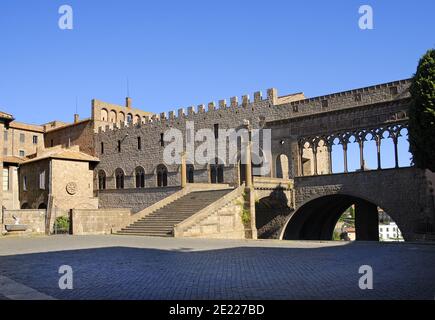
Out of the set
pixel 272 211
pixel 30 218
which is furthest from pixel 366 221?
pixel 30 218

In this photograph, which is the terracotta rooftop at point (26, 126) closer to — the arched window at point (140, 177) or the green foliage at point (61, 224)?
the arched window at point (140, 177)

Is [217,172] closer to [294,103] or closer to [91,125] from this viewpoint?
[294,103]

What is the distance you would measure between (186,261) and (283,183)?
Result: 22.4m

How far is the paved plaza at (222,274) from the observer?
816 centimetres

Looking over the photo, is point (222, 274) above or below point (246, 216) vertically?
below

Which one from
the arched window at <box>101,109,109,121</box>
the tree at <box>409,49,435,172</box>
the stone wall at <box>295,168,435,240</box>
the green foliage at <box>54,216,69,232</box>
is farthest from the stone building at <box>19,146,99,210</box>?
the tree at <box>409,49,435,172</box>

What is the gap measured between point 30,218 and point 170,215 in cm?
1119

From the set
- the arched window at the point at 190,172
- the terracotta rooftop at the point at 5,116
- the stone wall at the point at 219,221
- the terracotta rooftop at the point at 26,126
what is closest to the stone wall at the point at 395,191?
the stone wall at the point at 219,221

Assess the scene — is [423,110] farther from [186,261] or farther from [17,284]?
[17,284]

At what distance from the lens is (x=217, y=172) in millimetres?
41438

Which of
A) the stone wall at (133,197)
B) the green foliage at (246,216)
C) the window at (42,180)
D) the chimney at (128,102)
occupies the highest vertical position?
the chimney at (128,102)

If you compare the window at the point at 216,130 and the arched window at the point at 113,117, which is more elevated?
the arched window at the point at 113,117

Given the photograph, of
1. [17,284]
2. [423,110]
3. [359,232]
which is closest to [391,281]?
[17,284]

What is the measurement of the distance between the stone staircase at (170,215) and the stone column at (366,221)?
1422cm
